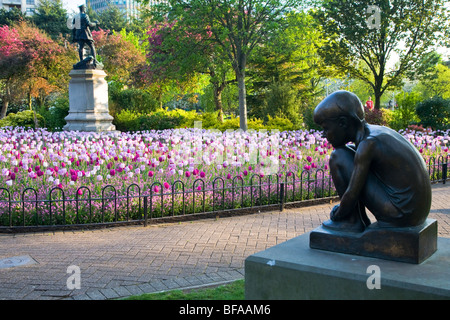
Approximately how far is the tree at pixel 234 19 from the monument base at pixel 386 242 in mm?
13406

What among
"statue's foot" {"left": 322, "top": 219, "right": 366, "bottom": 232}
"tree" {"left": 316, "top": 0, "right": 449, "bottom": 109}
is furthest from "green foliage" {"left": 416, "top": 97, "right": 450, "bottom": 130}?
"statue's foot" {"left": 322, "top": 219, "right": 366, "bottom": 232}

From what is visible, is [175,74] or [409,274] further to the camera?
[175,74]

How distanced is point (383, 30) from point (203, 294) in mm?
20324

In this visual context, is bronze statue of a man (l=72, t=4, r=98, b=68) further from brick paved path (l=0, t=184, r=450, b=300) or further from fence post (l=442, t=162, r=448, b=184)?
fence post (l=442, t=162, r=448, b=184)

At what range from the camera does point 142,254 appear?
5465mm

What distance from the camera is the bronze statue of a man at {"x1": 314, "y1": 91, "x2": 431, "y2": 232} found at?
3.25 meters

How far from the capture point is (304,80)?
2912cm

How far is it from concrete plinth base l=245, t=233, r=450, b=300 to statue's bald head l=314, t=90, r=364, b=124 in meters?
1.09

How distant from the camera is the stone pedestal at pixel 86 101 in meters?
17.1

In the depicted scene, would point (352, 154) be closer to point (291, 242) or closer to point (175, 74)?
point (291, 242)

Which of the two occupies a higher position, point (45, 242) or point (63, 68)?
point (63, 68)

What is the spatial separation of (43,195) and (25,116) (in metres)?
16.9

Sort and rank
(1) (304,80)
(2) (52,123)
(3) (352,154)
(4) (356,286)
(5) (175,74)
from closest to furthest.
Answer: (4) (356,286) → (3) (352,154) → (5) (175,74) → (2) (52,123) → (1) (304,80)

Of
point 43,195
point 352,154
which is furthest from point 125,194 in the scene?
point 352,154
